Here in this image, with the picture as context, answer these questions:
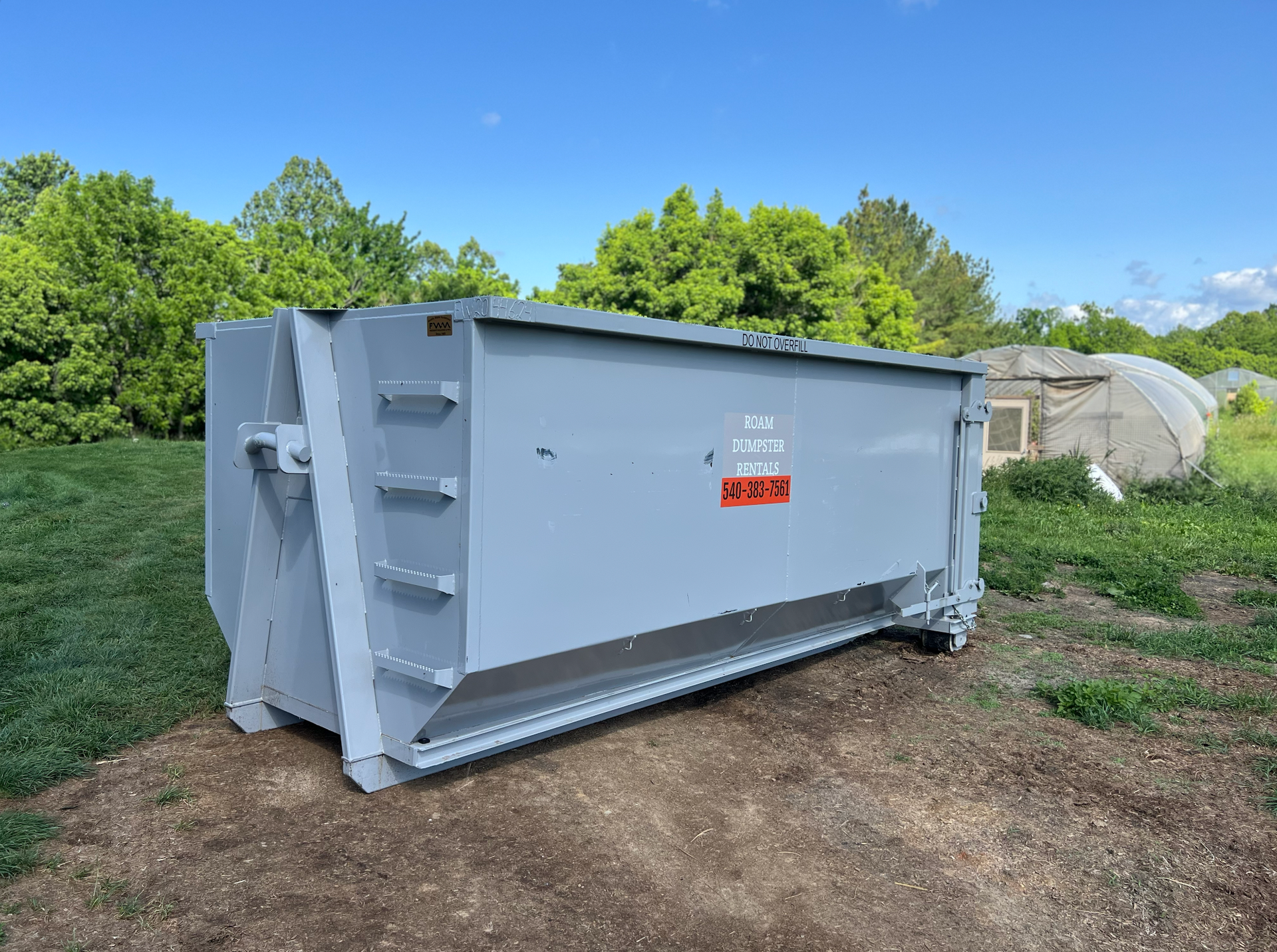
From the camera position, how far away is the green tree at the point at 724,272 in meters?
29.2

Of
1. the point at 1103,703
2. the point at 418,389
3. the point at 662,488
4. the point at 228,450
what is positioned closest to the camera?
the point at 418,389

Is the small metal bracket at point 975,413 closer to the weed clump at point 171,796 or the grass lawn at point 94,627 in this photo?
the grass lawn at point 94,627

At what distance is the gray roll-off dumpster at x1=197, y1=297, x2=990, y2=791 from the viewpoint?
3.79 meters

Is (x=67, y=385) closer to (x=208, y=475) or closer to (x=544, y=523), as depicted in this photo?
(x=208, y=475)

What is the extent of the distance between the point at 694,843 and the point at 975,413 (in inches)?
163

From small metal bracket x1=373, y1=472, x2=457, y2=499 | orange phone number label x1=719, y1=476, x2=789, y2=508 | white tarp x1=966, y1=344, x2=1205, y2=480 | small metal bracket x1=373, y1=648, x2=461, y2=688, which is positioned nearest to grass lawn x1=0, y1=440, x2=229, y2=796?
small metal bracket x1=373, y1=648, x2=461, y2=688

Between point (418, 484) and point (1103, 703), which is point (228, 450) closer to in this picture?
point (418, 484)

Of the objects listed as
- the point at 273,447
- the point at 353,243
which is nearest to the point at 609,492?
the point at 273,447

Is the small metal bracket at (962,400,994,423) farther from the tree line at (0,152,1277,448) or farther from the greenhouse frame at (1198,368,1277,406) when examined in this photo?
the greenhouse frame at (1198,368,1277,406)

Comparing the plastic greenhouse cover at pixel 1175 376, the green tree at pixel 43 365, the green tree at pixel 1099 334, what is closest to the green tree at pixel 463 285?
the green tree at pixel 43 365

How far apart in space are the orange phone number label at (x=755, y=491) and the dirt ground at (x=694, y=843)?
1.35m

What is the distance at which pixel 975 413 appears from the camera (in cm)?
677

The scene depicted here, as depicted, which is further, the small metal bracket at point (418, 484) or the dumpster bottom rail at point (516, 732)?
the dumpster bottom rail at point (516, 732)

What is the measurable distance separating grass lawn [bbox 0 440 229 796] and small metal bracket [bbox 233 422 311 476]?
161 centimetres
